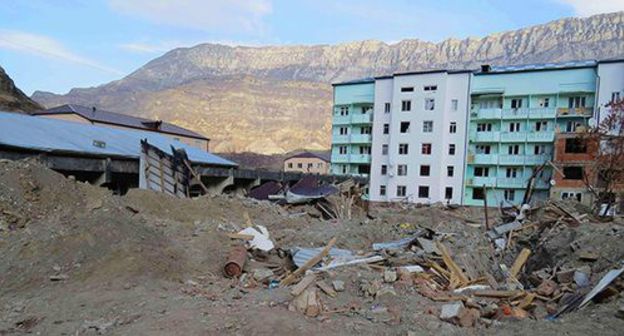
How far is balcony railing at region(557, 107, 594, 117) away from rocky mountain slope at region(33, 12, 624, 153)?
75.7 m

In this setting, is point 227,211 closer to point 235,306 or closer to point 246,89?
point 235,306

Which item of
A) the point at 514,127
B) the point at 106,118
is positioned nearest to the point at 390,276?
the point at 514,127

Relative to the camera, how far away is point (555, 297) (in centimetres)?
756

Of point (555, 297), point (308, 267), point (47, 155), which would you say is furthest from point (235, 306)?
point (47, 155)

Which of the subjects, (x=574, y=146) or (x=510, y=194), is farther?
(x=510, y=194)

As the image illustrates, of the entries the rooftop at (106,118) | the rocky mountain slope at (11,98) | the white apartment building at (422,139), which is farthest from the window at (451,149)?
the rocky mountain slope at (11,98)

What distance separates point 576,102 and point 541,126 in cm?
331

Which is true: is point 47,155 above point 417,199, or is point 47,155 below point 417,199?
above

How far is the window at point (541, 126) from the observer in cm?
3781

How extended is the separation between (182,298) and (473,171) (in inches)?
1484

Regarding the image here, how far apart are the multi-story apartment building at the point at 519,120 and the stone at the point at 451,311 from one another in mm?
33161

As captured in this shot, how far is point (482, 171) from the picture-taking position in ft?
132

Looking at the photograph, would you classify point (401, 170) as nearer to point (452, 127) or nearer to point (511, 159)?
point (452, 127)

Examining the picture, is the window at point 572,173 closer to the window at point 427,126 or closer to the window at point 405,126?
the window at point 427,126
